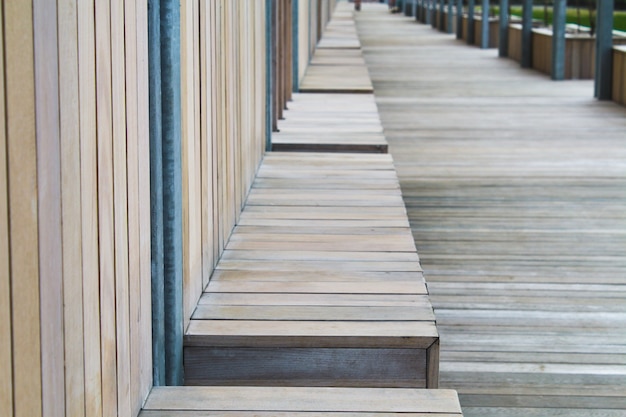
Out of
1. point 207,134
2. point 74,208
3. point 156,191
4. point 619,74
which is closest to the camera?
point 74,208

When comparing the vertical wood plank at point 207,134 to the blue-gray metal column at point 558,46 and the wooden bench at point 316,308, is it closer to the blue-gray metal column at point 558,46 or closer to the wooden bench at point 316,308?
the wooden bench at point 316,308

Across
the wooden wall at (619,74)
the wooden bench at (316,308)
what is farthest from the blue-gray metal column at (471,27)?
the wooden bench at (316,308)

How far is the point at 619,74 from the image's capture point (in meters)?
9.30

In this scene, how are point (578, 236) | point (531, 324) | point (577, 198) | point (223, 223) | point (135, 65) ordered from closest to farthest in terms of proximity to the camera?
1. point (135, 65)
2. point (223, 223)
3. point (531, 324)
4. point (578, 236)
5. point (577, 198)

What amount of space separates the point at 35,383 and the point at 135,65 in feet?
2.12

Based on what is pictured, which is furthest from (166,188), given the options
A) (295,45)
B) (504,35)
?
(504,35)

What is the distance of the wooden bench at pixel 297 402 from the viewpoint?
5.60 feet

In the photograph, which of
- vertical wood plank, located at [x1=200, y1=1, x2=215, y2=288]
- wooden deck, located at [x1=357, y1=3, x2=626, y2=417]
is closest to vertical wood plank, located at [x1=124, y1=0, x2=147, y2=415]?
vertical wood plank, located at [x1=200, y1=1, x2=215, y2=288]

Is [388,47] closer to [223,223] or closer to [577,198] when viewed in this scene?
[577,198]

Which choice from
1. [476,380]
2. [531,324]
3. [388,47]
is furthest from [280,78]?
[388,47]

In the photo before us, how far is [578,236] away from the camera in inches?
174

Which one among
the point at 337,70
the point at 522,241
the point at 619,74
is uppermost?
the point at 337,70

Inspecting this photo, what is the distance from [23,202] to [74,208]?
0.21m

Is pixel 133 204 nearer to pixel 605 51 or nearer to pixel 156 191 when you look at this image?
pixel 156 191
